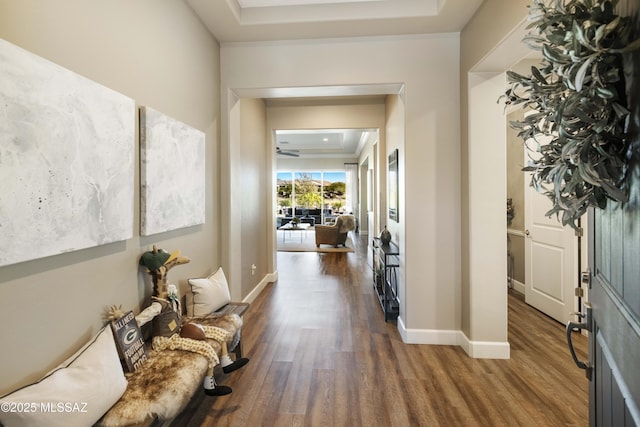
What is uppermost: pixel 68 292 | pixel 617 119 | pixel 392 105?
pixel 392 105

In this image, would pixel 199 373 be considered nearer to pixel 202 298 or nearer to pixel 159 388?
pixel 159 388

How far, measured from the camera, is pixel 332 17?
8.57ft

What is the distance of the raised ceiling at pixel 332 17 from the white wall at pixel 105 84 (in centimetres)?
28

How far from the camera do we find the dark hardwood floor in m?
1.87

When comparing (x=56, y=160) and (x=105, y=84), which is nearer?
(x=56, y=160)

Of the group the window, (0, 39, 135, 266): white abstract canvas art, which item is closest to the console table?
(0, 39, 135, 266): white abstract canvas art

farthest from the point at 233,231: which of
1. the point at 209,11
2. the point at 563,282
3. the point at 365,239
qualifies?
the point at 365,239

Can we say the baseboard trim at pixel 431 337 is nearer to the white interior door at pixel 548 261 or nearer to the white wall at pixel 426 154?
the white wall at pixel 426 154

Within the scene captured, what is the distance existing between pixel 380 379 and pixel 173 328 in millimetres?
1520

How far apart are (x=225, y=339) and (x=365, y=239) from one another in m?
8.11

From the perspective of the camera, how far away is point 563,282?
3240 mm

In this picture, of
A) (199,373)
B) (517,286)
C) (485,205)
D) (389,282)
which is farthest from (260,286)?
(517,286)

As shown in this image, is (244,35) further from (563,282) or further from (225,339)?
(563,282)

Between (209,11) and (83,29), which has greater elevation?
(209,11)
